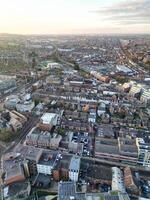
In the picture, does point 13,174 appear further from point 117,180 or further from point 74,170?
point 117,180

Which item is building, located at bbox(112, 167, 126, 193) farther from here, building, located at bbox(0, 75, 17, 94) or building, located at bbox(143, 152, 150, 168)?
building, located at bbox(0, 75, 17, 94)

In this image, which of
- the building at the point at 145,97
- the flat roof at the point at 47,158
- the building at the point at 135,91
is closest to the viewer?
the flat roof at the point at 47,158

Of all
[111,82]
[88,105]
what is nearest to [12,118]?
[88,105]

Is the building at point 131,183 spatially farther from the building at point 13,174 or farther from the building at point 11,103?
the building at point 11,103

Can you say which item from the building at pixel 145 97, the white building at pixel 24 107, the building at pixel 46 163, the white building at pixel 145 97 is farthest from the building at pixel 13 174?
the white building at pixel 145 97

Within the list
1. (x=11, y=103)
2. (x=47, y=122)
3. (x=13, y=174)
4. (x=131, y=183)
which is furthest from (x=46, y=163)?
(x=11, y=103)

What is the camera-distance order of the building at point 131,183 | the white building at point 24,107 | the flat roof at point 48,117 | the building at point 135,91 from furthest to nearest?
the building at point 135,91
the white building at point 24,107
the flat roof at point 48,117
the building at point 131,183

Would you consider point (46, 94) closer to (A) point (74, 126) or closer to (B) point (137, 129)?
(A) point (74, 126)

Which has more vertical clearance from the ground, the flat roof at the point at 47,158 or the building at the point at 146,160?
the flat roof at the point at 47,158

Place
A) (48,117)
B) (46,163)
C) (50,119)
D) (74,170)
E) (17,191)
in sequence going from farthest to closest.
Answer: (48,117), (50,119), (46,163), (74,170), (17,191)
